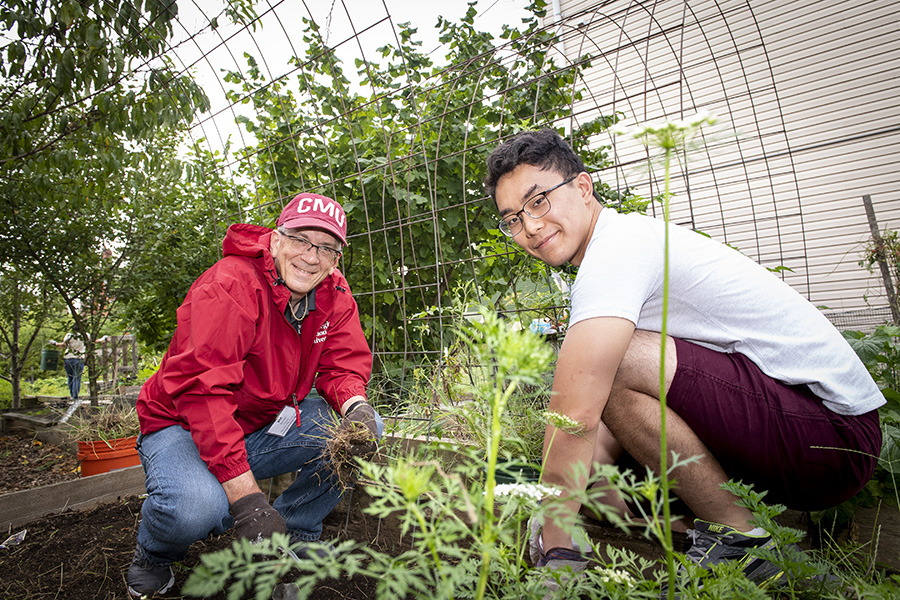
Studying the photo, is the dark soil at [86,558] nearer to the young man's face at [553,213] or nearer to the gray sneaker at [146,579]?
the gray sneaker at [146,579]

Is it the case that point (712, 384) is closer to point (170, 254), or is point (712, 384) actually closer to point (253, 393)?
point (253, 393)

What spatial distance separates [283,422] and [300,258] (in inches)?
25.3

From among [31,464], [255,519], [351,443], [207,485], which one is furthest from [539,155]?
[31,464]

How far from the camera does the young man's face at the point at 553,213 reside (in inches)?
60.1

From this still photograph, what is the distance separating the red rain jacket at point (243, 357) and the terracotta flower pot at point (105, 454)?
1248 millimetres

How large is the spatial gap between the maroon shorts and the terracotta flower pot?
9.43ft

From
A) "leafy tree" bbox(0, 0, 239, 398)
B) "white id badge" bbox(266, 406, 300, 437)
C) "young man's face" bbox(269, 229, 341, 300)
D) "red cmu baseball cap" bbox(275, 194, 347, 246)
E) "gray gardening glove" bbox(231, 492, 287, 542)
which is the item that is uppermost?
"leafy tree" bbox(0, 0, 239, 398)

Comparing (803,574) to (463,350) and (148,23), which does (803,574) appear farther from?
(148,23)

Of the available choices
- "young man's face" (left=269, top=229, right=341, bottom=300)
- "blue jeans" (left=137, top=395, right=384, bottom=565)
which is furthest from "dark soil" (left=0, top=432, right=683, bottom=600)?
"young man's face" (left=269, top=229, right=341, bottom=300)

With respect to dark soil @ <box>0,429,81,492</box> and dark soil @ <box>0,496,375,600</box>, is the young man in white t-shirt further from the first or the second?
dark soil @ <box>0,429,81,492</box>

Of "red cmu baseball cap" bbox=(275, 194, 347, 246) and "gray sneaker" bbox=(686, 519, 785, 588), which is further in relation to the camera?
"red cmu baseball cap" bbox=(275, 194, 347, 246)

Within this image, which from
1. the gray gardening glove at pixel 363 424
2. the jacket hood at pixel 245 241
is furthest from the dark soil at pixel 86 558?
the jacket hood at pixel 245 241

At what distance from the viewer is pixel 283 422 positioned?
1.96 m

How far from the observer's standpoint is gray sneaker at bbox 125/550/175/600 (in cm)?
161
